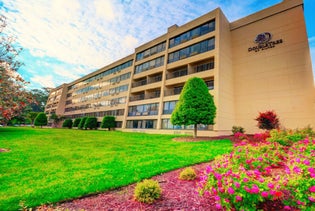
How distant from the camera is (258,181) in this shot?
3.23 m

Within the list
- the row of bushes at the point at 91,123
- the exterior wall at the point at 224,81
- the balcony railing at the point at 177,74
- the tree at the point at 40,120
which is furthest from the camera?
the tree at the point at 40,120

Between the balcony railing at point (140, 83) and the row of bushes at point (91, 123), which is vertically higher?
the balcony railing at point (140, 83)

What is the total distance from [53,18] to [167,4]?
8361 millimetres

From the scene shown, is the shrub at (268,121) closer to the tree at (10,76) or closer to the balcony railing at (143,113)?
the balcony railing at (143,113)

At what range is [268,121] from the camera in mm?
18609

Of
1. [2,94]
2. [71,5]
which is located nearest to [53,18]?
[71,5]

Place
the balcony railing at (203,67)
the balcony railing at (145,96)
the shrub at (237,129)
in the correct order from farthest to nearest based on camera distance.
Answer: the balcony railing at (145,96) < the balcony railing at (203,67) < the shrub at (237,129)

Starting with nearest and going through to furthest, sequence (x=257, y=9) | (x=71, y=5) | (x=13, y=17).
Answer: (x=13, y=17), (x=71, y=5), (x=257, y=9)

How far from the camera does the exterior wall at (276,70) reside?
728 inches

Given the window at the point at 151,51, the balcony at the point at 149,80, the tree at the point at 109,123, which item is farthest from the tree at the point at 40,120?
the window at the point at 151,51

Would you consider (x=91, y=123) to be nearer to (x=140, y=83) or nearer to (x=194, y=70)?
(x=140, y=83)

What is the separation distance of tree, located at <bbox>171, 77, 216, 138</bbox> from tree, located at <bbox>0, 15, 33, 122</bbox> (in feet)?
43.9

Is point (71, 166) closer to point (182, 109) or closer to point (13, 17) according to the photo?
point (13, 17)

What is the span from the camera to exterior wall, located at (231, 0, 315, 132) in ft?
60.7
